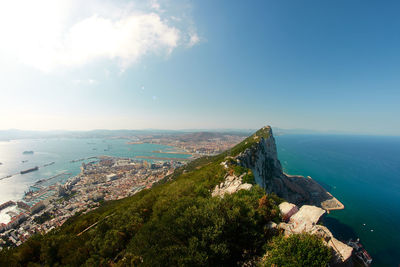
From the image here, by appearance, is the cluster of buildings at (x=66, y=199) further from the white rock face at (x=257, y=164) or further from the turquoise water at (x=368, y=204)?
the turquoise water at (x=368, y=204)

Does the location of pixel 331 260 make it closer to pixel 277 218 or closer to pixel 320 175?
pixel 277 218

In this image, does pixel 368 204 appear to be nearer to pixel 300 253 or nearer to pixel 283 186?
pixel 283 186

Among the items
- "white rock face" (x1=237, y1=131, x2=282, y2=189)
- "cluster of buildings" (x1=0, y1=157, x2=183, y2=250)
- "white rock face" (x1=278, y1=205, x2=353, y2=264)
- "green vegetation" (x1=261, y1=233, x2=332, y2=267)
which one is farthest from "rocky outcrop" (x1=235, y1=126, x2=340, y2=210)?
"cluster of buildings" (x1=0, y1=157, x2=183, y2=250)

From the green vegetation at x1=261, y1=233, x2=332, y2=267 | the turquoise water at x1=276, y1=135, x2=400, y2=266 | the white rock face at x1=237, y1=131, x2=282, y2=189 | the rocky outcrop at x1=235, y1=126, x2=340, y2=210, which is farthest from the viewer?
the rocky outcrop at x1=235, y1=126, x2=340, y2=210

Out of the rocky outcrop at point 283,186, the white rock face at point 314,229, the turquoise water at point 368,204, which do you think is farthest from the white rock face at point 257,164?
the turquoise water at point 368,204

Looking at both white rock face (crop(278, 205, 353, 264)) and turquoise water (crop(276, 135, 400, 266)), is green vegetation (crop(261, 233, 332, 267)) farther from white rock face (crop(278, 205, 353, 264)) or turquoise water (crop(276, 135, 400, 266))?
turquoise water (crop(276, 135, 400, 266))

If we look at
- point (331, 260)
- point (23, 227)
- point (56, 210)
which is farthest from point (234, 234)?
point (56, 210)

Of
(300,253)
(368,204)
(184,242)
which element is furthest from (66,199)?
(368,204)
